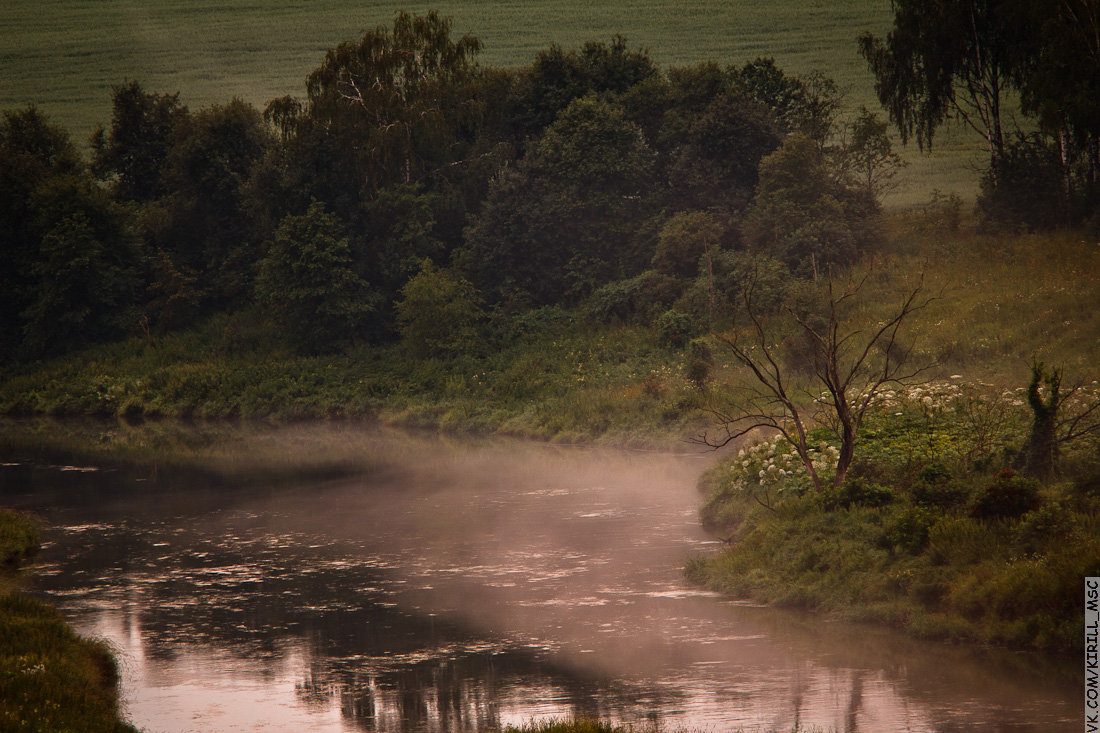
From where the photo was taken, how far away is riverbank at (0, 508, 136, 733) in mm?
12016

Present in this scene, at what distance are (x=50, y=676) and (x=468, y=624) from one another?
23.7 ft

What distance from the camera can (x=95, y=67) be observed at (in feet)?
360

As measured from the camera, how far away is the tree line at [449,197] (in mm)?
52812

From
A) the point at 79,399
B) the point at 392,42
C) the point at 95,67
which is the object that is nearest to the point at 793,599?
the point at 392,42

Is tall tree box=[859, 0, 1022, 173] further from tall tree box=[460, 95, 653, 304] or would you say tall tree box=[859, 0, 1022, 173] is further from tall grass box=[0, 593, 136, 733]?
tall grass box=[0, 593, 136, 733]

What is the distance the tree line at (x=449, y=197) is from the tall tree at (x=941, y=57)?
17.7 inches

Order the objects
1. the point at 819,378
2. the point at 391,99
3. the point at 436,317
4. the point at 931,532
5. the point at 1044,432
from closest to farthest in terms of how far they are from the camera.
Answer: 1. the point at 931,532
2. the point at 1044,432
3. the point at 819,378
4. the point at 436,317
5. the point at 391,99

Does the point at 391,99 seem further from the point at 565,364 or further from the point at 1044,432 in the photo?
the point at 1044,432

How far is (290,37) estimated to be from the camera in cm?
11144

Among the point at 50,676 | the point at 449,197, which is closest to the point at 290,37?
the point at 449,197

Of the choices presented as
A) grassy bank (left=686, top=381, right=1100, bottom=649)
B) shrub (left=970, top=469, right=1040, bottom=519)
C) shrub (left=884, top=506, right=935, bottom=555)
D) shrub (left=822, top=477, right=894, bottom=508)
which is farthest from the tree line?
shrub (left=970, top=469, right=1040, bottom=519)

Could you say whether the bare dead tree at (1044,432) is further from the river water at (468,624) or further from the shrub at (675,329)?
the shrub at (675,329)

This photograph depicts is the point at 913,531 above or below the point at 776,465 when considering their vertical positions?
above

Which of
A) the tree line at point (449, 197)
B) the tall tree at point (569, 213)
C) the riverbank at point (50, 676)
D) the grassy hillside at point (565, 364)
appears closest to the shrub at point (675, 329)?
the grassy hillside at point (565, 364)
